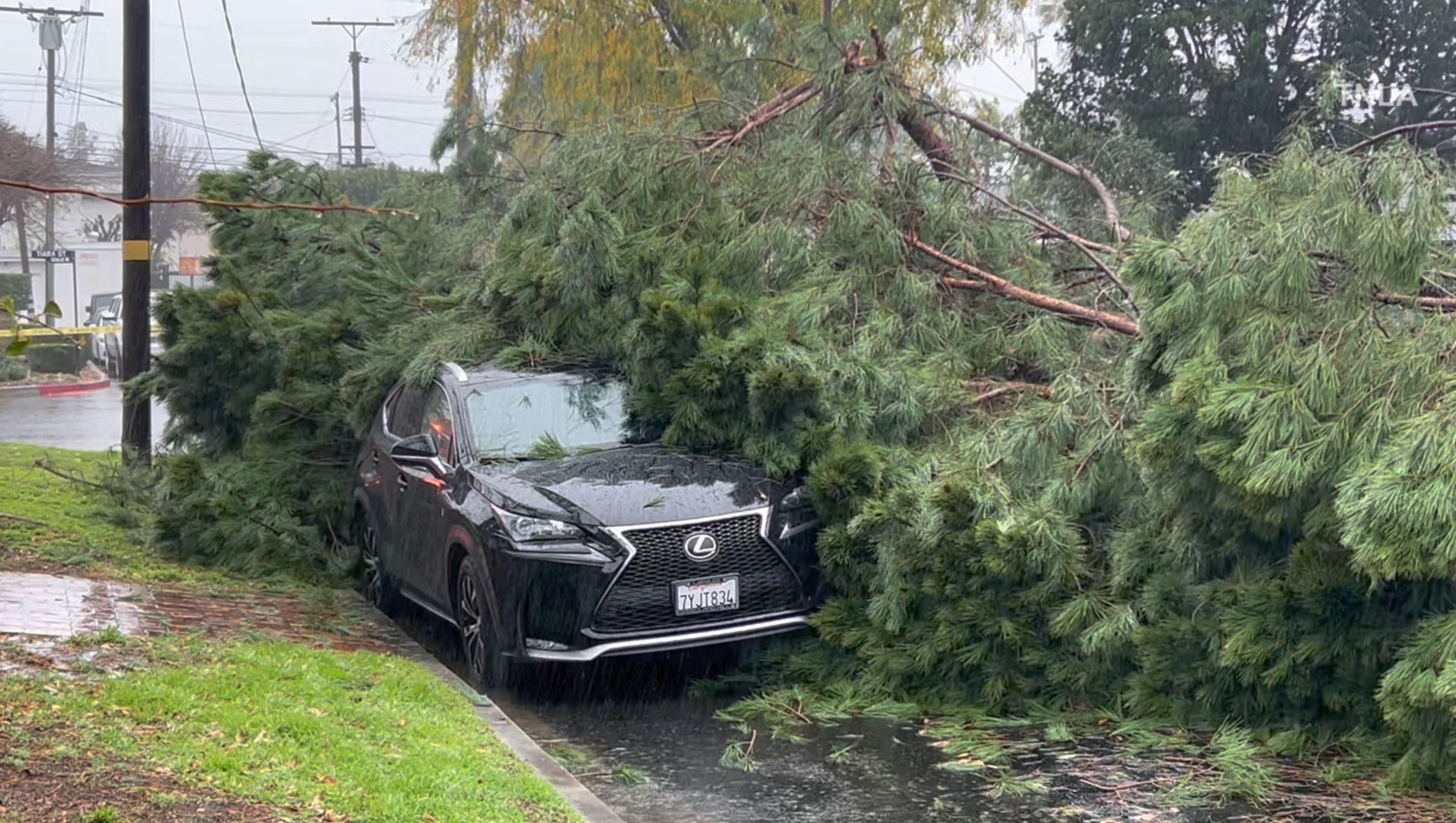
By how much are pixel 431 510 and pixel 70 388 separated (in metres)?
28.9

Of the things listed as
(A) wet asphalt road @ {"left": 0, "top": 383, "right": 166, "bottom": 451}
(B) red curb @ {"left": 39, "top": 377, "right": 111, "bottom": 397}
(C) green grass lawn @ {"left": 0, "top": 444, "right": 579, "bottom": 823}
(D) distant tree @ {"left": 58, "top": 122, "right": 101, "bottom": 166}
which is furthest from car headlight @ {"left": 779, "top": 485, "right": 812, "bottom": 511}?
(D) distant tree @ {"left": 58, "top": 122, "right": 101, "bottom": 166}

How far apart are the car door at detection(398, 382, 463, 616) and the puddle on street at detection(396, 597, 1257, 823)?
85 cm

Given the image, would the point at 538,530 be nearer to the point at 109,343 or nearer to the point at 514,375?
the point at 514,375

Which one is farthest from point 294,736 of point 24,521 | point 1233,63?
point 1233,63

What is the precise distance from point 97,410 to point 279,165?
18562 millimetres

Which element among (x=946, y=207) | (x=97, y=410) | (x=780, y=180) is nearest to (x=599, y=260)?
(x=780, y=180)

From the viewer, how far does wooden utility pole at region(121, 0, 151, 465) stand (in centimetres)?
1370

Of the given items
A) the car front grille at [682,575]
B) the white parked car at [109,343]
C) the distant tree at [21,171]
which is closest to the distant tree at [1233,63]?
the car front grille at [682,575]

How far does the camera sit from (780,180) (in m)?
9.73

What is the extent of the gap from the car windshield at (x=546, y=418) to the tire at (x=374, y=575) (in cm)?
150

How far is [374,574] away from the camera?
10.2 m

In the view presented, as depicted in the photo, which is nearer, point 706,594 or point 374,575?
point 706,594

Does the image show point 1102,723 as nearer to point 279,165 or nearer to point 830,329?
point 830,329

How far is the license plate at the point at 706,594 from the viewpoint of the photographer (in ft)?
25.2
